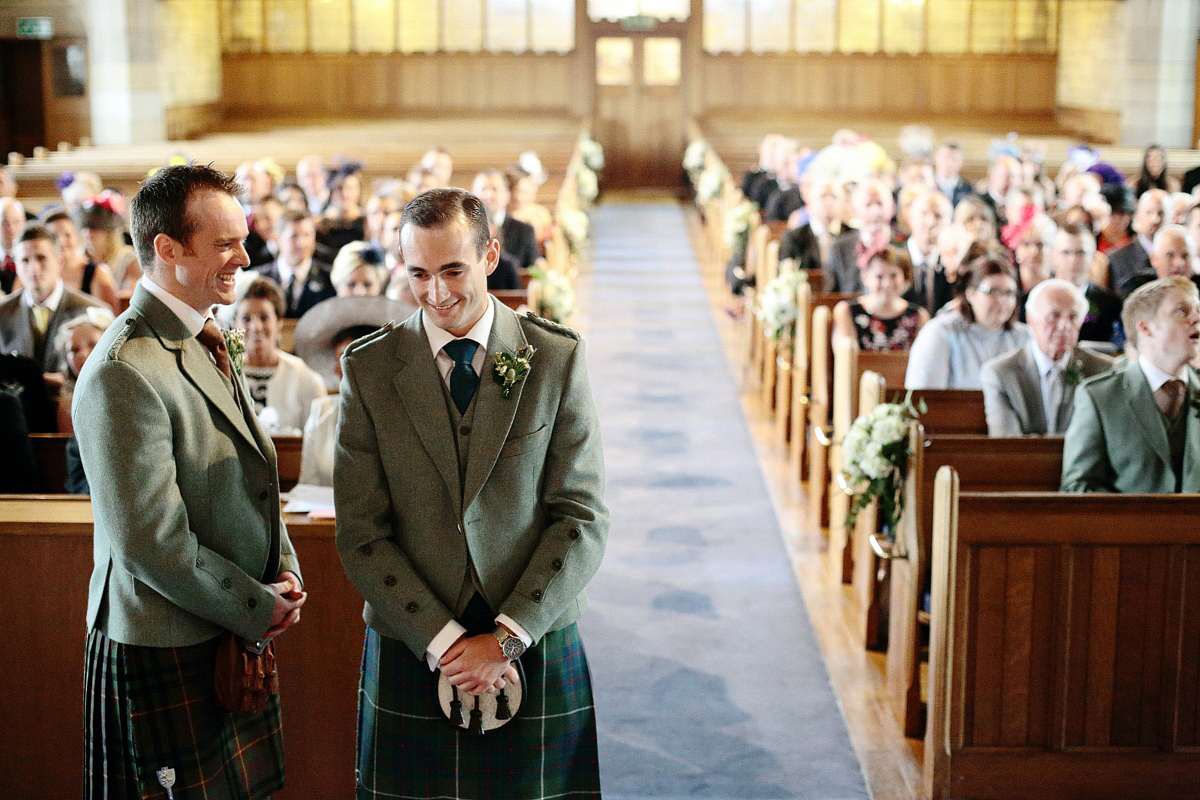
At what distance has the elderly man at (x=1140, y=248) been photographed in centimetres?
767

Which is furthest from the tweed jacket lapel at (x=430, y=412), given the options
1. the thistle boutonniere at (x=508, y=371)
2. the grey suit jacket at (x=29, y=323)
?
the grey suit jacket at (x=29, y=323)

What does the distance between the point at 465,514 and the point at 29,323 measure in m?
4.59

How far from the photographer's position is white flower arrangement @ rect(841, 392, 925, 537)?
4332mm

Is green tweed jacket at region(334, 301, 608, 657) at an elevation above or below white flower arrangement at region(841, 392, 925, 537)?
above

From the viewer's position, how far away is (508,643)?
2211mm

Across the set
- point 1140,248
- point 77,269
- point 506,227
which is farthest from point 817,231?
point 77,269

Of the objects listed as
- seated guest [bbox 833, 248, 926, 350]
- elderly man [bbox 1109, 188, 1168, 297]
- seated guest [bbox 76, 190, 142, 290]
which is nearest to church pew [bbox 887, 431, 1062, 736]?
seated guest [bbox 833, 248, 926, 350]

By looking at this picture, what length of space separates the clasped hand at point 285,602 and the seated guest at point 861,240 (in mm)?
4693

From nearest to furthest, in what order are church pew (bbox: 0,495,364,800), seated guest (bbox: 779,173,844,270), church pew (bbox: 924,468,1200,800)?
1. church pew (bbox: 0,495,364,800)
2. church pew (bbox: 924,468,1200,800)
3. seated guest (bbox: 779,173,844,270)

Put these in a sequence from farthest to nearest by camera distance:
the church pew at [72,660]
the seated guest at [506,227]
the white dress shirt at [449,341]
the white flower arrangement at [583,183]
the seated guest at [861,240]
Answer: the white flower arrangement at [583,183] → the seated guest at [506,227] → the seated guest at [861,240] → the church pew at [72,660] → the white dress shirt at [449,341]

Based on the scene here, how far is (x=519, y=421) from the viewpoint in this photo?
89.0 inches

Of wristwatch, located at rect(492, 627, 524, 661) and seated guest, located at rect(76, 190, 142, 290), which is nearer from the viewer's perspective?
wristwatch, located at rect(492, 627, 524, 661)

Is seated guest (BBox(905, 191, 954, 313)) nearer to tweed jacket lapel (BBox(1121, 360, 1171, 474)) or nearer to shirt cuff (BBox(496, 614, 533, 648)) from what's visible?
tweed jacket lapel (BBox(1121, 360, 1171, 474))

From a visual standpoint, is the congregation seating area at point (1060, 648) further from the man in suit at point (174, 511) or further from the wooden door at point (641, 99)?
the wooden door at point (641, 99)
